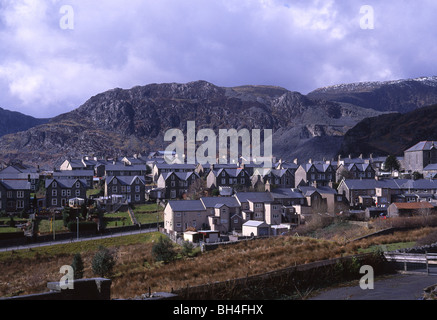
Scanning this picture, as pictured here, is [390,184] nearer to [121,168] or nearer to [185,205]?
[185,205]

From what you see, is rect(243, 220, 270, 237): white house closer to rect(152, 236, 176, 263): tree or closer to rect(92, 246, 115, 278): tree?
rect(152, 236, 176, 263): tree

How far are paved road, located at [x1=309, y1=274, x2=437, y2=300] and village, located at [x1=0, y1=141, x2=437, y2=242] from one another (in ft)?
88.3

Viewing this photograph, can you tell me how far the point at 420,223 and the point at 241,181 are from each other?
40.5m

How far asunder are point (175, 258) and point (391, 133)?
494 feet

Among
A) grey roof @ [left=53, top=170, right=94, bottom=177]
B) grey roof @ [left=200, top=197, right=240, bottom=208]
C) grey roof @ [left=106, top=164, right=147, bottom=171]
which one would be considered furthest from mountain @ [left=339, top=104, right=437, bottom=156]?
grey roof @ [left=200, top=197, right=240, bottom=208]

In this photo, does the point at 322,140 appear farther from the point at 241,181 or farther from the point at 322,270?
the point at 322,270

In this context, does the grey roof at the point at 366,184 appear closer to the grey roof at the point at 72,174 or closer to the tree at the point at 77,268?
the tree at the point at 77,268

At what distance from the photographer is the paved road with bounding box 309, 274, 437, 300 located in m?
16.5

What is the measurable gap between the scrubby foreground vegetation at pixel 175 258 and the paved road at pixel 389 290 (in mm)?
4397

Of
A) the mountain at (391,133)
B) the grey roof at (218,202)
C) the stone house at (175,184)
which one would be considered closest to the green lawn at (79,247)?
the grey roof at (218,202)

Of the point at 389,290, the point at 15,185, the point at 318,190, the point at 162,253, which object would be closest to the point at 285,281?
the point at 389,290

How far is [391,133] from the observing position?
16762 centimetres

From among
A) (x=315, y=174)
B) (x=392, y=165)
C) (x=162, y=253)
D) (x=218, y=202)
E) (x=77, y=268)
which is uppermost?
(x=392, y=165)
